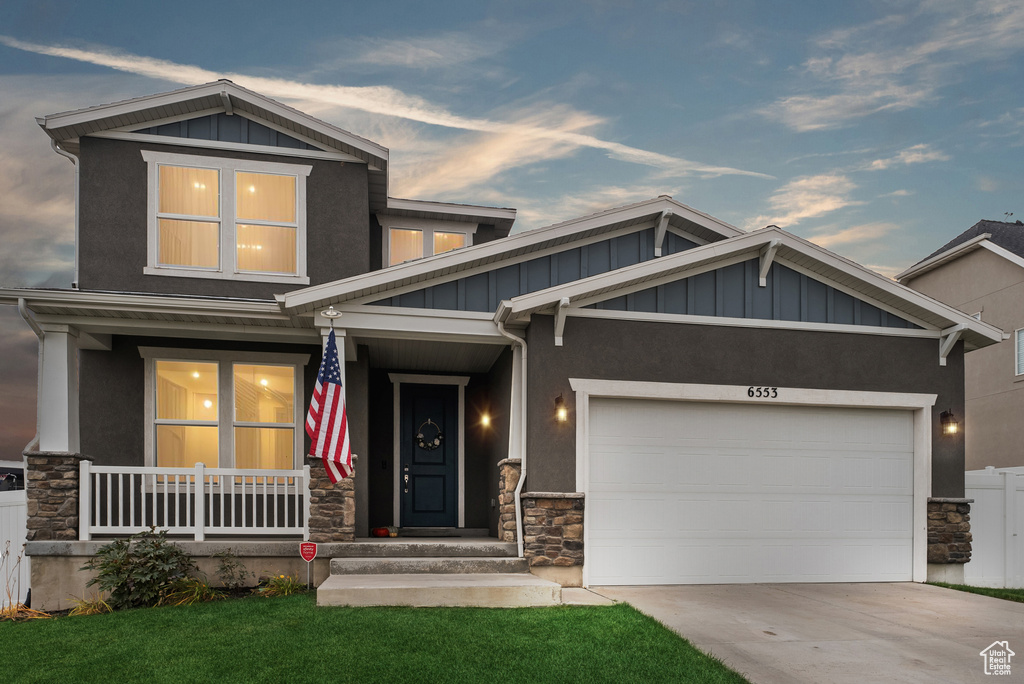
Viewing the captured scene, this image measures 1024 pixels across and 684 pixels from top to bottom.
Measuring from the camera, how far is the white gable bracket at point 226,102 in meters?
9.23

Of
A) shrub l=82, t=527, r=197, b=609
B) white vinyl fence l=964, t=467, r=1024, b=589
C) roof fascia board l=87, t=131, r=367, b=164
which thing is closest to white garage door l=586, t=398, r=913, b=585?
white vinyl fence l=964, t=467, r=1024, b=589

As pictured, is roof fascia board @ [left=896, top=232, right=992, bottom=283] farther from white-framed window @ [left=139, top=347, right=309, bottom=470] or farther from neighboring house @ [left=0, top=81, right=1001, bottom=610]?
white-framed window @ [left=139, top=347, right=309, bottom=470]

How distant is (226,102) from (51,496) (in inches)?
206

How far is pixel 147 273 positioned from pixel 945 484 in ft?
33.8

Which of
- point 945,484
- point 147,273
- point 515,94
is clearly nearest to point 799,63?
point 515,94

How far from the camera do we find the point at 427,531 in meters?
10.5

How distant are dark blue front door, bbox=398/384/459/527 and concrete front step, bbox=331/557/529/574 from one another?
2.90 metres

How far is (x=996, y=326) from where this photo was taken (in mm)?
15758

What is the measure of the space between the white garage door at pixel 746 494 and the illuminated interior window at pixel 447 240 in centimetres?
455

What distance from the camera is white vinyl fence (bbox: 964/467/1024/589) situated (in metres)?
9.10

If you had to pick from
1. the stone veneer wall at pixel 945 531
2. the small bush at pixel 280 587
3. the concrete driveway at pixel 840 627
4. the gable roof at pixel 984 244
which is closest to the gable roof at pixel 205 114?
the small bush at pixel 280 587

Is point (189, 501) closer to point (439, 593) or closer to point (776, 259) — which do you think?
point (439, 593)

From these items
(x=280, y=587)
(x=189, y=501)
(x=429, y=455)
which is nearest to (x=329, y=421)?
(x=280, y=587)

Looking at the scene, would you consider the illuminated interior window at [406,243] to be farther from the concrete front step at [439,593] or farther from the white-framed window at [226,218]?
the concrete front step at [439,593]
